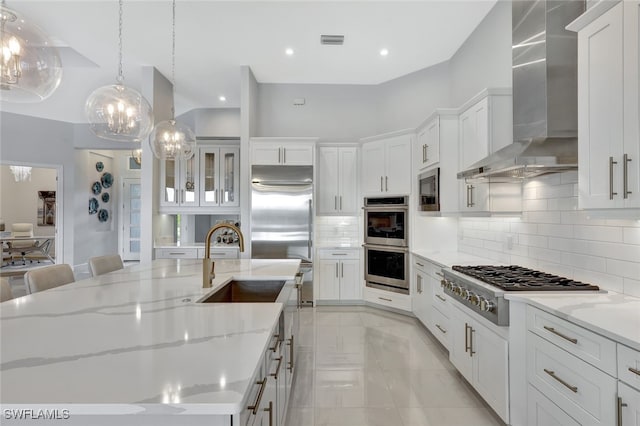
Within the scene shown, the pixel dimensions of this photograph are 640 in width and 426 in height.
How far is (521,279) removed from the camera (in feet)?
7.22

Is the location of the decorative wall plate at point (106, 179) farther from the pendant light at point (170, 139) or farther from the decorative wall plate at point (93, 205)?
the pendant light at point (170, 139)

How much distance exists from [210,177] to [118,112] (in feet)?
8.96

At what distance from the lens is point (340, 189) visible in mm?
4918

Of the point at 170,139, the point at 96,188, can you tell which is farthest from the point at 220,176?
the point at 96,188

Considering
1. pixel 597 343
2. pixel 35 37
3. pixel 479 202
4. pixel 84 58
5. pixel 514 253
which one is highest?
pixel 84 58

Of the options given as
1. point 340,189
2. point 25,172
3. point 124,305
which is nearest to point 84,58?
point 340,189

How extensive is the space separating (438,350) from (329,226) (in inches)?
97.5

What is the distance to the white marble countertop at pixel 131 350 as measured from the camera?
783 mm

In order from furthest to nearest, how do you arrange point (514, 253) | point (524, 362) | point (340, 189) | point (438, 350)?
point (340, 189)
point (438, 350)
point (514, 253)
point (524, 362)

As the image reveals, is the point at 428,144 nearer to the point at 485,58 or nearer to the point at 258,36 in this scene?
the point at 485,58

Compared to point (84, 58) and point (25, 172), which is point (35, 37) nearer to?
point (84, 58)

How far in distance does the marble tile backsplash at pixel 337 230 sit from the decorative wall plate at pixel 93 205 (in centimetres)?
595

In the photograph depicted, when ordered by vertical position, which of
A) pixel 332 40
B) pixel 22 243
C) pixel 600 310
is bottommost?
pixel 22 243

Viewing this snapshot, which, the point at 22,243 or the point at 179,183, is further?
the point at 22,243
